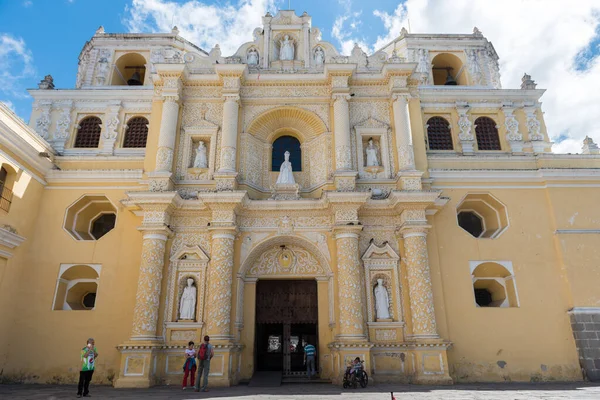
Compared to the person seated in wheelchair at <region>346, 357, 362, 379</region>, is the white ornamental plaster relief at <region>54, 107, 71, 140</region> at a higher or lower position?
higher

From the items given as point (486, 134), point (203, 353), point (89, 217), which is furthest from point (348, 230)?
point (89, 217)

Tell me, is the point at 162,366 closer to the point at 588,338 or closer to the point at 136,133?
the point at 136,133

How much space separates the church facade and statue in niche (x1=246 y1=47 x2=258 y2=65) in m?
0.06

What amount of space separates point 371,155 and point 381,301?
488cm

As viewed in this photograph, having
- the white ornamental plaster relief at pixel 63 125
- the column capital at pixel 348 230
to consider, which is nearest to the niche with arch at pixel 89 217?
the white ornamental plaster relief at pixel 63 125

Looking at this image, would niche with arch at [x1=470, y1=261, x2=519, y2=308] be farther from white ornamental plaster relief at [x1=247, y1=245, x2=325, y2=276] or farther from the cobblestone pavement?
white ornamental plaster relief at [x1=247, y1=245, x2=325, y2=276]

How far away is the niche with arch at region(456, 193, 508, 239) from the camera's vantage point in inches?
545

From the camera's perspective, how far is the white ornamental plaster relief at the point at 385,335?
39.4 ft

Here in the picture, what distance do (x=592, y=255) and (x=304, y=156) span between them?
9.59 metres

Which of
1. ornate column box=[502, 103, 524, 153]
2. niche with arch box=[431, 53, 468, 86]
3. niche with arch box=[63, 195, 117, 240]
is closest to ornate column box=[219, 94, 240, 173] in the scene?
niche with arch box=[63, 195, 117, 240]

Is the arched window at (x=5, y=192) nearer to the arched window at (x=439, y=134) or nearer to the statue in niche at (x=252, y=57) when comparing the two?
the statue in niche at (x=252, y=57)

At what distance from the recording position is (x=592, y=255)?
12898mm

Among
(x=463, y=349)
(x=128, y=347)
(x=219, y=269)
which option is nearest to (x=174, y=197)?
(x=219, y=269)

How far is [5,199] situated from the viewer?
1233 cm
